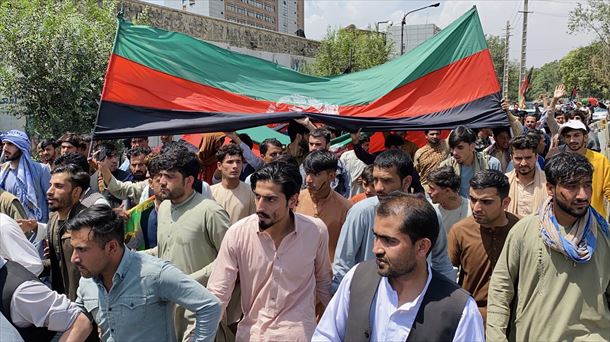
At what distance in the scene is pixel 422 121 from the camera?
5387mm

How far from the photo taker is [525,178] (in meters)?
4.30

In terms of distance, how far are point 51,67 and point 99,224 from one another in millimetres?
10138

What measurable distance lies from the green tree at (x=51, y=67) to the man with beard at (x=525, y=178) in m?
9.61

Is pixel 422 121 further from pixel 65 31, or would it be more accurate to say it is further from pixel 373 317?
pixel 65 31

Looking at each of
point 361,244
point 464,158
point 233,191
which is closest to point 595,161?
point 464,158

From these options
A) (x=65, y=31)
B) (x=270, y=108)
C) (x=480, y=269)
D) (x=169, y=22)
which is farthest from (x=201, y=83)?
(x=169, y=22)

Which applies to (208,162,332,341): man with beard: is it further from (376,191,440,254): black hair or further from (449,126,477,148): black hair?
(449,126,477,148): black hair

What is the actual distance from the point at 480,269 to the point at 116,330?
2013 millimetres

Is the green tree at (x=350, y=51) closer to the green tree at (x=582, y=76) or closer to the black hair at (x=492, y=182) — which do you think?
the green tree at (x=582, y=76)

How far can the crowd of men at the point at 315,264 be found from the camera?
1.96m

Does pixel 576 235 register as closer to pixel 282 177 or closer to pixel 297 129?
pixel 282 177

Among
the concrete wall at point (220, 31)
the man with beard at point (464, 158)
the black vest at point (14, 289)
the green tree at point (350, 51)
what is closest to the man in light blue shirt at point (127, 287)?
the black vest at point (14, 289)

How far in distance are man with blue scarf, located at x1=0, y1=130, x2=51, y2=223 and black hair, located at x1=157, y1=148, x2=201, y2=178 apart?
7.15 feet

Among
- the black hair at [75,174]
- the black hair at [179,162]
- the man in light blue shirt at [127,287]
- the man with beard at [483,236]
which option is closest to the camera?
the man in light blue shirt at [127,287]
